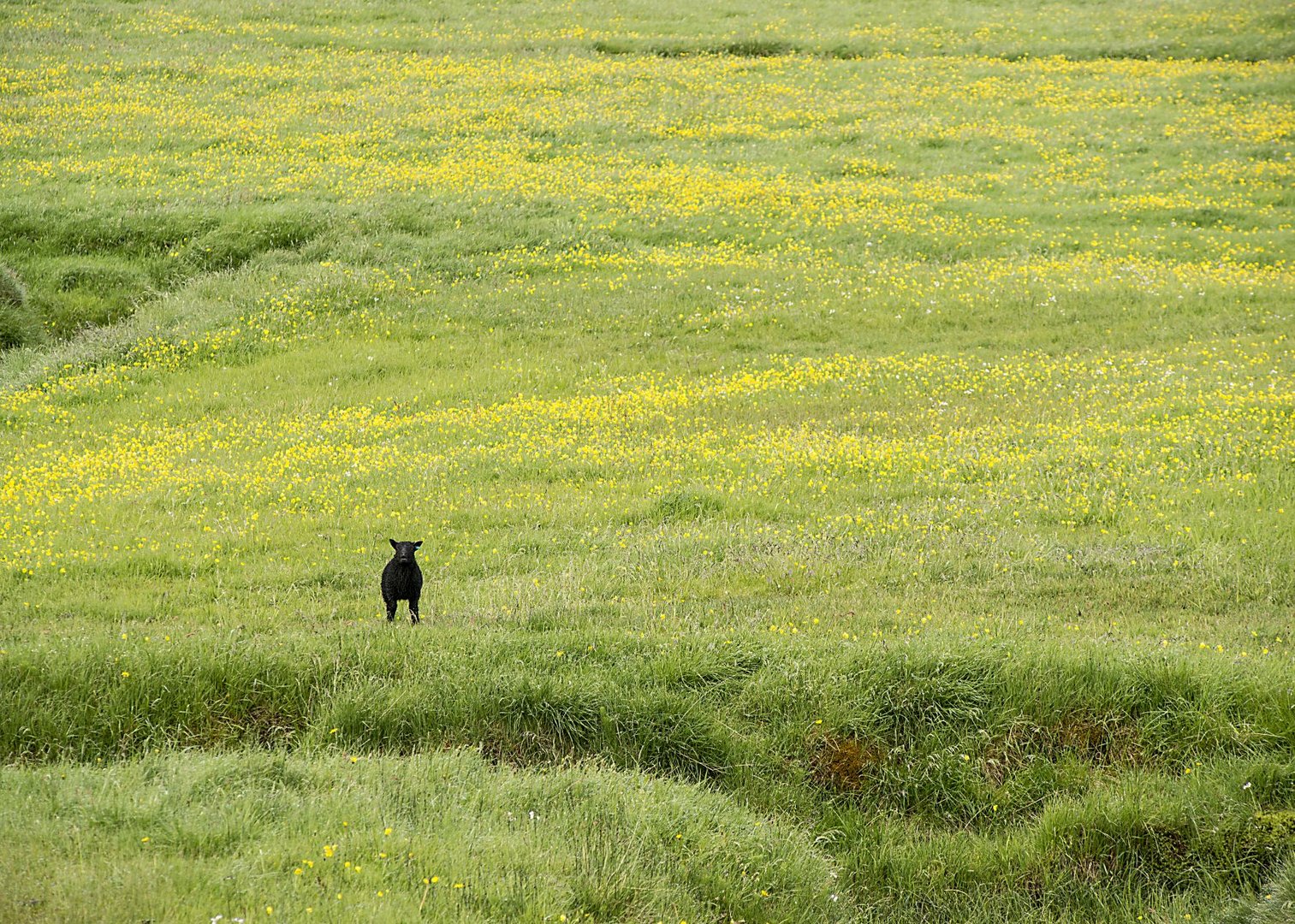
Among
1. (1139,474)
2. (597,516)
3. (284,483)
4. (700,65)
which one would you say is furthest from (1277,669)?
(700,65)

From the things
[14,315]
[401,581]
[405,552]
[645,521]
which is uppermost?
[14,315]

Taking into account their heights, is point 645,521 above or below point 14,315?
below

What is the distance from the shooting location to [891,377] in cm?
1777

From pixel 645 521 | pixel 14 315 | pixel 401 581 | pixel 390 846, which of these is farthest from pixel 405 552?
pixel 14 315

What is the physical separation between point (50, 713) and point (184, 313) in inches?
585

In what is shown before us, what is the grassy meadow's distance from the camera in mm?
6891

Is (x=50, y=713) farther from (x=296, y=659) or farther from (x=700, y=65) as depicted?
(x=700, y=65)

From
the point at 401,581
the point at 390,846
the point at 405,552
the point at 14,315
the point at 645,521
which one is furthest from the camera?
the point at 14,315

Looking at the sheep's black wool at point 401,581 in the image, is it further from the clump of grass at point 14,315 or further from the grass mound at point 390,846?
the clump of grass at point 14,315

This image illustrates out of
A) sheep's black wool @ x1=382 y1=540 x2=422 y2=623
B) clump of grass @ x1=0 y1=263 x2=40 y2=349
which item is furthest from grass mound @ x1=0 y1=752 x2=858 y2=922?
clump of grass @ x1=0 y1=263 x2=40 y2=349

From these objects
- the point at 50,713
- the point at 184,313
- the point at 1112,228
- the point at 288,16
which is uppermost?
the point at 288,16

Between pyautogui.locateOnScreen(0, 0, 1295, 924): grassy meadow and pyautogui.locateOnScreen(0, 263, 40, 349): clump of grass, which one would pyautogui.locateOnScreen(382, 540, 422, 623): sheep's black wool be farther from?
pyautogui.locateOnScreen(0, 263, 40, 349): clump of grass

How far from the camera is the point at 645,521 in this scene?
1212cm

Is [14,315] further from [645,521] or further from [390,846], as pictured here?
[390,846]
